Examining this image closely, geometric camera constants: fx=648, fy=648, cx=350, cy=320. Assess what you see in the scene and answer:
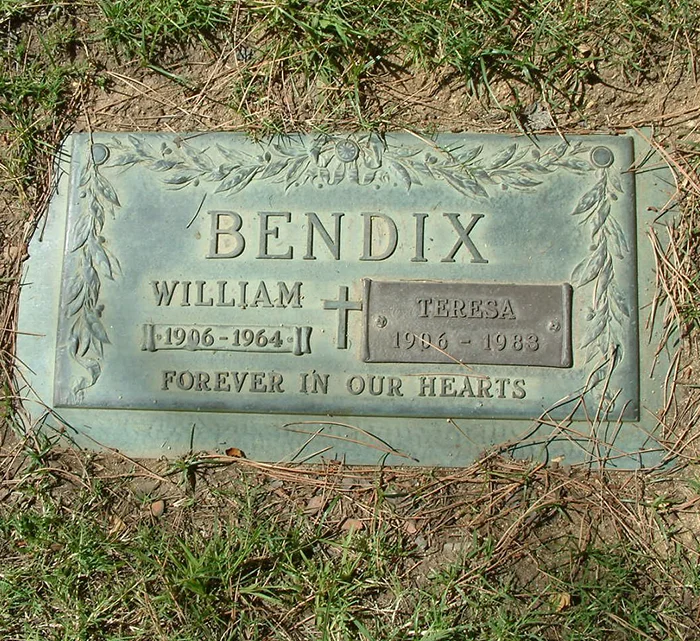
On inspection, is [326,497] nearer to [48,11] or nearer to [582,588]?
[582,588]

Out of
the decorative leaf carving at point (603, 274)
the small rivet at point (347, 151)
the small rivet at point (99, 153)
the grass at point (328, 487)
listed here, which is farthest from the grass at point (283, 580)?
the small rivet at point (347, 151)

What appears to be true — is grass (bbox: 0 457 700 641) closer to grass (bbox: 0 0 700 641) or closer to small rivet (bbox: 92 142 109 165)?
grass (bbox: 0 0 700 641)

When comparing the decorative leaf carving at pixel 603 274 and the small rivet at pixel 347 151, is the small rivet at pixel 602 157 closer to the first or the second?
the decorative leaf carving at pixel 603 274

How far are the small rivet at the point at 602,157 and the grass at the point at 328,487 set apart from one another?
0.53 feet

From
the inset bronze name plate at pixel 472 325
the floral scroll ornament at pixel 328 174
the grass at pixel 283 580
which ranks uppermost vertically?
the floral scroll ornament at pixel 328 174

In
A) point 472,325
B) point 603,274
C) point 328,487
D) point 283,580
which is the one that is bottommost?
point 283,580

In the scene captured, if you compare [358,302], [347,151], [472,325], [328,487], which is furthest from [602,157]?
[328,487]

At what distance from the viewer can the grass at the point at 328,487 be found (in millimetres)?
2311

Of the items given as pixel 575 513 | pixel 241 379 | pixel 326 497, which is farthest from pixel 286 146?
pixel 575 513

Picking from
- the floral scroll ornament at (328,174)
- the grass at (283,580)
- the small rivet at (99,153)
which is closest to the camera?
the grass at (283,580)

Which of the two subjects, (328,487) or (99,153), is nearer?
(328,487)

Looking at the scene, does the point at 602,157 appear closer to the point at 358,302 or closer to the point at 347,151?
the point at 347,151

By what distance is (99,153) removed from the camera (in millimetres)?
2514

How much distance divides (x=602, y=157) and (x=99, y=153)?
1919 mm
